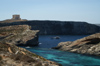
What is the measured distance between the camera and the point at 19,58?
21594 millimetres

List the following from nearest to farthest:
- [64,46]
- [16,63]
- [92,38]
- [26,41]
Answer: [16,63]
[92,38]
[64,46]
[26,41]

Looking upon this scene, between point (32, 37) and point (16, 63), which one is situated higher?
point (16, 63)

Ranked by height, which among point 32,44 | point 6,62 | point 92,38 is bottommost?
point 32,44

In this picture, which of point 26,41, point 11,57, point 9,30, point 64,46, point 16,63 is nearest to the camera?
point 16,63

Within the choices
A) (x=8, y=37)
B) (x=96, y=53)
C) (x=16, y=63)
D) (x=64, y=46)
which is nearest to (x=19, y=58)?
(x=16, y=63)

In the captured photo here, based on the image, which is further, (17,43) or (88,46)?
(17,43)

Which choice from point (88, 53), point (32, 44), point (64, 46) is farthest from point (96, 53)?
point (32, 44)

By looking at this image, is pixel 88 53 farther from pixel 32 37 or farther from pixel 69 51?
pixel 32 37

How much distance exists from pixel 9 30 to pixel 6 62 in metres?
98.5

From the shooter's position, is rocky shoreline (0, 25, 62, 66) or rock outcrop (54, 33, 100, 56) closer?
rocky shoreline (0, 25, 62, 66)

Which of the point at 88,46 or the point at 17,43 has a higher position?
the point at 88,46

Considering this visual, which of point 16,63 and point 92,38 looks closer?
point 16,63

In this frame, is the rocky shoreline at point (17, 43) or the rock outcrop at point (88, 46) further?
the rock outcrop at point (88, 46)

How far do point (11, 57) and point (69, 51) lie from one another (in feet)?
165
